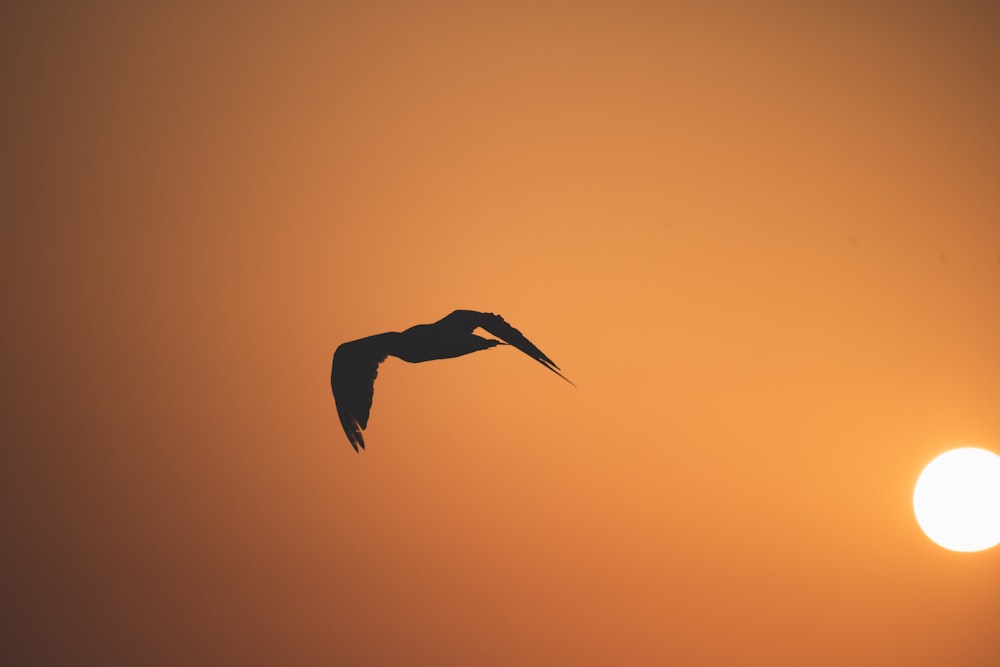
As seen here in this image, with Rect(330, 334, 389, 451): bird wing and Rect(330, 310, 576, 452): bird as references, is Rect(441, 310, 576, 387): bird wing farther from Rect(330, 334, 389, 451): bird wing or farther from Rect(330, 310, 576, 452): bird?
Rect(330, 334, 389, 451): bird wing

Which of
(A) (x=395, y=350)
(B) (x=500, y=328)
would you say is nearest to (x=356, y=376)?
(A) (x=395, y=350)

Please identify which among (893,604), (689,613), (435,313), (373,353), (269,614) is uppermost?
(435,313)

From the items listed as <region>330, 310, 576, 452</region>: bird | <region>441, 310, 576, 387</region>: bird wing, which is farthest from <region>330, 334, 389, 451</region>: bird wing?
A: <region>441, 310, 576, 387</region>: bird wing

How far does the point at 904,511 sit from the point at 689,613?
1686 millimetres

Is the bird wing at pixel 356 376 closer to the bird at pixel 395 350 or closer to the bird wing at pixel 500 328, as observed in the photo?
the bird at pixel 395 350

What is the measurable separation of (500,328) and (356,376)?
0.52 metres

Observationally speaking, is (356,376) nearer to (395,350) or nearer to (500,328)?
(395,350)

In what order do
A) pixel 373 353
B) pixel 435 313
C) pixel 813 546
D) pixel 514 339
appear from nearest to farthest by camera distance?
pixel 514 339, pixel 373 353, pixel 435 313, pixel 813 546

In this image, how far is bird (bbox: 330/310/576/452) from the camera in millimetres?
2363

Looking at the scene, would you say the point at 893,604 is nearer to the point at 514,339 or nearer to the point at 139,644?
the point at 514,339

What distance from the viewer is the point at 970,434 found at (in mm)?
5332

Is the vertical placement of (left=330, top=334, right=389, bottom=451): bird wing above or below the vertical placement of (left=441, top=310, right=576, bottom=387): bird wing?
below

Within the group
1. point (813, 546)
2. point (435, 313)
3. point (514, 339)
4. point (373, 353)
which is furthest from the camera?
point (813, 546)

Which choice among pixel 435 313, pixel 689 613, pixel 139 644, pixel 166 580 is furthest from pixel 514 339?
pixel 139 644
